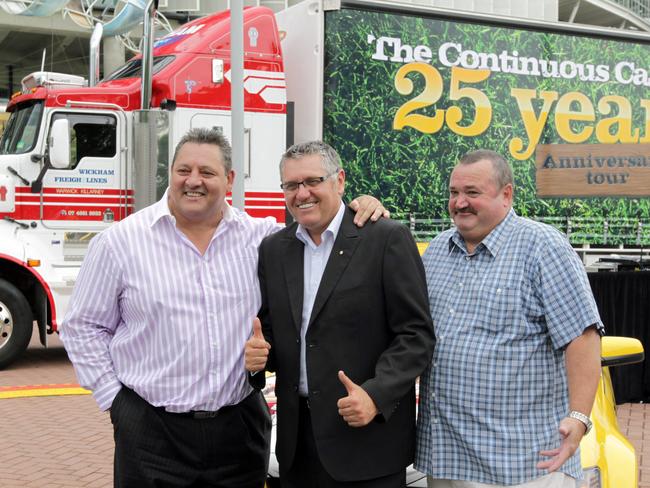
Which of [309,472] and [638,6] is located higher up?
[638,6]

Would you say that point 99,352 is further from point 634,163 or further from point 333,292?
point 634,163

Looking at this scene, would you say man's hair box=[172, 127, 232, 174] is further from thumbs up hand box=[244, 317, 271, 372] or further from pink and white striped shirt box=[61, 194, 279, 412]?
thumbs up hand box=[244, 317, 271, 372]

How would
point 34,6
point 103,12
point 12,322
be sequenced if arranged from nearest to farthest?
point 12,322 < point 103,12 < point 34,6

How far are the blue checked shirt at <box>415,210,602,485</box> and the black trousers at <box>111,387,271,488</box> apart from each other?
70 cm

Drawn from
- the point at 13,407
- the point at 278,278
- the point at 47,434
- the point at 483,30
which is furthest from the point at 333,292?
the point at 483,30

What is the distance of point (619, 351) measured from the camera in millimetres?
3812

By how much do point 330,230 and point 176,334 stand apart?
0.62 meters

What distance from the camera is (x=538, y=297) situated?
2.86 metres

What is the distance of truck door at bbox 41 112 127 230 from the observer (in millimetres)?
9445

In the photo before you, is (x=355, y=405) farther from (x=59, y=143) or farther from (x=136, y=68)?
(x=136, y=68)

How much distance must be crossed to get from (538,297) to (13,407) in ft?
20.3

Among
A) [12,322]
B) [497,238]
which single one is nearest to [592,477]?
[497,238]

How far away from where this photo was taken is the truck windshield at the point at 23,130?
9.45m

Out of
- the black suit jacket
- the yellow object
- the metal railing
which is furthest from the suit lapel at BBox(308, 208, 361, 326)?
the metal railing
